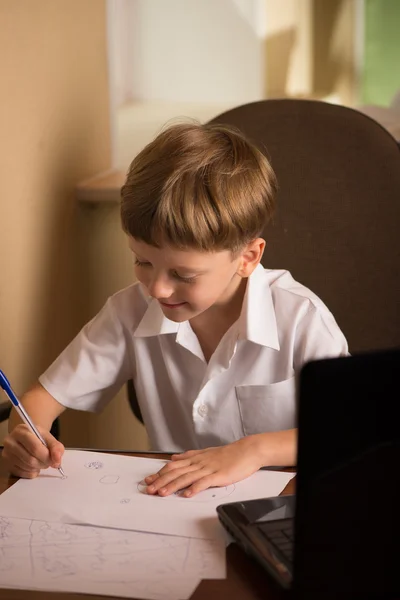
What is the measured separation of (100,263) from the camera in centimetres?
201

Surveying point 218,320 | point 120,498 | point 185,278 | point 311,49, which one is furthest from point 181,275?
point 311,49

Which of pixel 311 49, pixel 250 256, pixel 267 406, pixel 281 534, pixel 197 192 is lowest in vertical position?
pixel 267 406

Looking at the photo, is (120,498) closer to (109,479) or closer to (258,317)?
(109,479)

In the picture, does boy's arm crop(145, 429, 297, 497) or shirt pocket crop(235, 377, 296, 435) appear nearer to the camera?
boy's arm crop(145, 429, 297, 497)

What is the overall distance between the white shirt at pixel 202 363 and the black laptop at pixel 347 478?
613mm

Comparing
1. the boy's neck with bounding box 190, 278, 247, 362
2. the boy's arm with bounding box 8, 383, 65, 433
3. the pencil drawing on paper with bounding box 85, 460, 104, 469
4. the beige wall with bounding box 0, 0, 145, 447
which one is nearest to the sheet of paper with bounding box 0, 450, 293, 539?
the pencil drawing on paper with bounding box 85, 460, 104, 469

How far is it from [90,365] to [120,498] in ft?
1.37

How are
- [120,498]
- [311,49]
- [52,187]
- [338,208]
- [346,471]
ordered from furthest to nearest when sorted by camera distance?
[311,49], [52,187], [338,208], [120,498], [346,471]

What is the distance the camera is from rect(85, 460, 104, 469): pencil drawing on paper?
1.12 m

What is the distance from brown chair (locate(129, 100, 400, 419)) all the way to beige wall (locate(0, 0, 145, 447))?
366 millimetres

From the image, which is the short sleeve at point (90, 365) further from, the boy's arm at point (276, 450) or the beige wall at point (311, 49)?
the beige wall at point (311, 49)

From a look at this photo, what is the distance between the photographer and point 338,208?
5.16 ft

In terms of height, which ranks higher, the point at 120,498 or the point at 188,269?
the point at 188,269

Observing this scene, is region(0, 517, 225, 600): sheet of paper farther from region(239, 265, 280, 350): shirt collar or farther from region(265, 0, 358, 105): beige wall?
region(265, 0, 358, 105): beige wall
